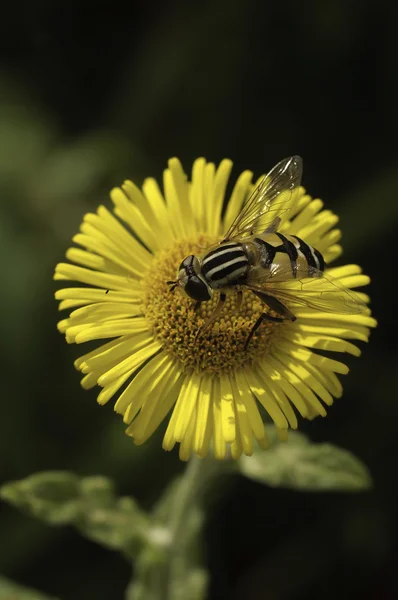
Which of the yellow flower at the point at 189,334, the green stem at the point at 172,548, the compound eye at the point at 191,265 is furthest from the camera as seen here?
the green stem at the point at 172,548

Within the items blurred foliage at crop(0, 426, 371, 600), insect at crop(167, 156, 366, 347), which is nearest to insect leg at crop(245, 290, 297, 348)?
insect at crop(167, 156, 366, 347)

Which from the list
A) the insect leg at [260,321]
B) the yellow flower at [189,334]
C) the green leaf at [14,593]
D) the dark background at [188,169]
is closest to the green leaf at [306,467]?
the yellow flower at [189,334]

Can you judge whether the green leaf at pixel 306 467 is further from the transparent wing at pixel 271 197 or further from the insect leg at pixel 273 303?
the transparent wing at pixel 271 197

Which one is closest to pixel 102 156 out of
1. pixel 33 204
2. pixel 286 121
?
pixel 33 204

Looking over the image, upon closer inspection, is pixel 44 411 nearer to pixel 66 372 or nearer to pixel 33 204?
pixel 66 372

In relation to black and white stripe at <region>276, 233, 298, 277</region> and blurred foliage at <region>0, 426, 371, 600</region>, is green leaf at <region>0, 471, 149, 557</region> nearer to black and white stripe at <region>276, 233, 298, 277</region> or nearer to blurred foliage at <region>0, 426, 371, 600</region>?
blurred foliage at <region>0, 426, 371, 600</region>
